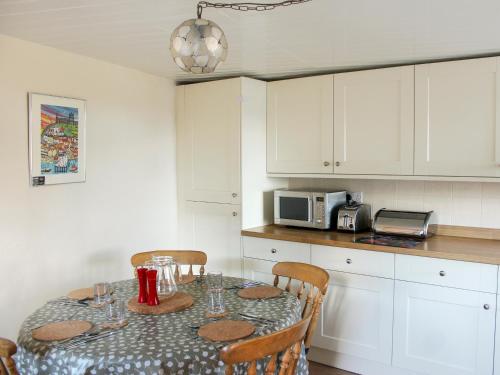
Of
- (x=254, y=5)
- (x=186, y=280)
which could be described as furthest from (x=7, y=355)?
(x=254, y=5)

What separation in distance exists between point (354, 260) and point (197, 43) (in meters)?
1.84

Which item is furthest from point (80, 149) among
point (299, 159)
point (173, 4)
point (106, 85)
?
point (299, 159)

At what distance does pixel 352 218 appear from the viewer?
311 cm

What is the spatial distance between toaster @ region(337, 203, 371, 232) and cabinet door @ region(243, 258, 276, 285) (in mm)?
555

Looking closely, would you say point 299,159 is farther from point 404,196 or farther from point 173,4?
point 173,4

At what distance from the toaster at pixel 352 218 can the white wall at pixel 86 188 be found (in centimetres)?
133

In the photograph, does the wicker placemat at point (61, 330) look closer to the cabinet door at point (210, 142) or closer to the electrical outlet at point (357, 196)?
the cabinet door at point (210, 142)

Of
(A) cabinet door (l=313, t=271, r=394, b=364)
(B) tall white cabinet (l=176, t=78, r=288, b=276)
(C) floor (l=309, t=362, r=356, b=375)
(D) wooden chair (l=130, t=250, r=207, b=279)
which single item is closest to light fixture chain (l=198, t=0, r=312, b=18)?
(B) tall white cabinet (l=176, t=78, r=288, b=276)

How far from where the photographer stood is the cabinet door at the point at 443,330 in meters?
2.47

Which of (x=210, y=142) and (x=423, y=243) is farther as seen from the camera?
(x=210, y=142)

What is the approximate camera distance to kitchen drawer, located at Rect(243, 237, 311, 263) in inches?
119

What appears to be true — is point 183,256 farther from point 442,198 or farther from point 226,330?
point 442,198

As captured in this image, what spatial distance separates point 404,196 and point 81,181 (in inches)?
86.7

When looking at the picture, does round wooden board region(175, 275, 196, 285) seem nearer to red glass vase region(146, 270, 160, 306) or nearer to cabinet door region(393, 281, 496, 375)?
red glass vase region(146, 270, 160, 306)
